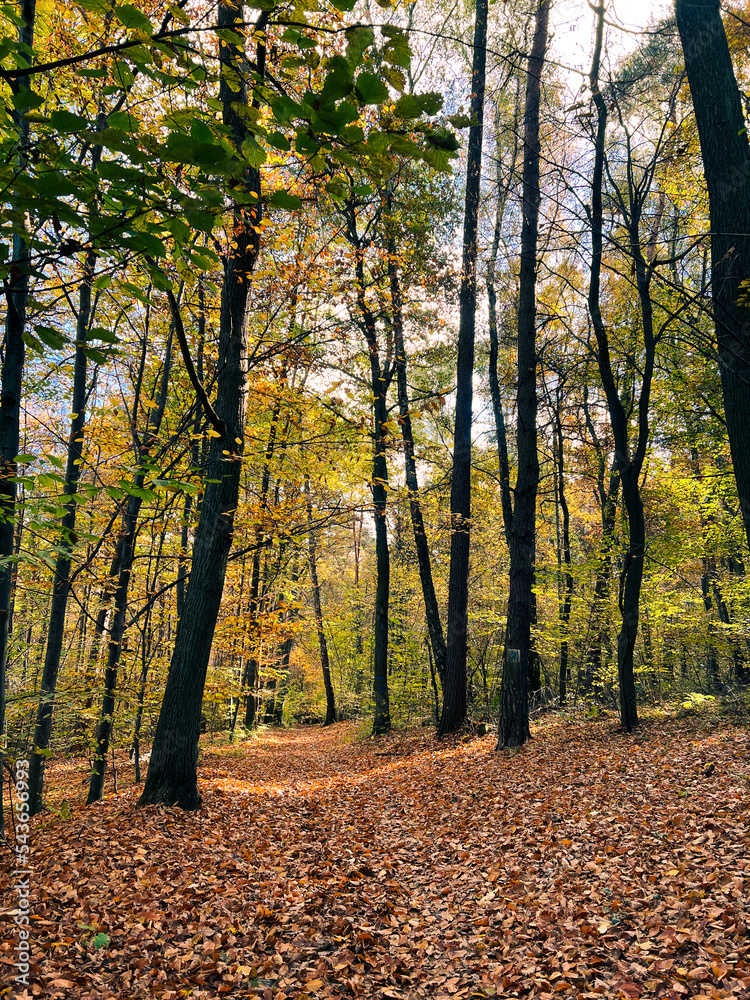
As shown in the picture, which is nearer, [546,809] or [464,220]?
[546,809]

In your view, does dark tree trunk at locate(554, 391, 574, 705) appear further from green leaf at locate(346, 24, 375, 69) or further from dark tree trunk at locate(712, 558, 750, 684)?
green leaf at locate(346, 24, 375, 69)

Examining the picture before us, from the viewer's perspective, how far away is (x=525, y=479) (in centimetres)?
852

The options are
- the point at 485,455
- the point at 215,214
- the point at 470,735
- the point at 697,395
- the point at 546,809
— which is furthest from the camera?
the point at 485,455

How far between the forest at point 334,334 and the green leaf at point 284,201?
0.03 metres

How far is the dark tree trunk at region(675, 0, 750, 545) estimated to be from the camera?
3.85m

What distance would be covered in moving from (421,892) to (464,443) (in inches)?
305

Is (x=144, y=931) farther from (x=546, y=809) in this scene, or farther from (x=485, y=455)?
(x=485, y=455)

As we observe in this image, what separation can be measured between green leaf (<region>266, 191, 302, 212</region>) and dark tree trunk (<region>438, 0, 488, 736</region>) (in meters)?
8.61

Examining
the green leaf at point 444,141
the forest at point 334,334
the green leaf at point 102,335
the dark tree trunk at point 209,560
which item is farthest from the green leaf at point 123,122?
the dark tree trunk at point 209,560

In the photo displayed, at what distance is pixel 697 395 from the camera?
35.4 feet

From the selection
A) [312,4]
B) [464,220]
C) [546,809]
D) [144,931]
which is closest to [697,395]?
[464,220]

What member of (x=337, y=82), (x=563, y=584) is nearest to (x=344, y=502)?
(x=337, y=82)

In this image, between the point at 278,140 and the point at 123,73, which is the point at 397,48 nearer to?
the point at 278,140

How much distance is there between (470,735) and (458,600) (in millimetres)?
2578
